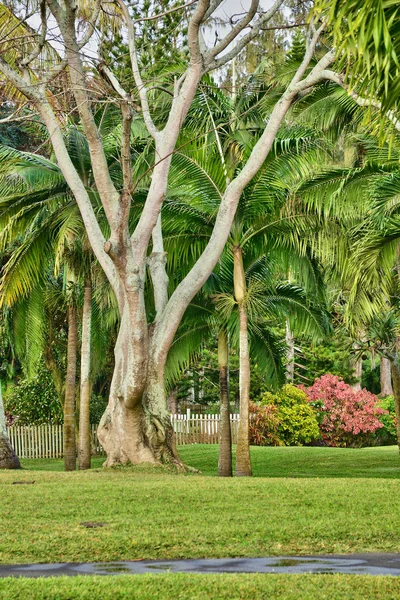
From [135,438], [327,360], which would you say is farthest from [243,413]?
[327,360]

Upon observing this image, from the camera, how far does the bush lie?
29797 millimetres

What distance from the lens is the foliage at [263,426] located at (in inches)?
1168

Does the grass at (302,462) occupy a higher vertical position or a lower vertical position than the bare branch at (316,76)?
lower

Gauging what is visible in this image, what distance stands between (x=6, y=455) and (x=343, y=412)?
13447 millimetres

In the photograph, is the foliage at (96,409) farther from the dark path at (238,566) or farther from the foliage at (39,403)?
the dark path at (238,566)

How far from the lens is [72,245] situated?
19828 millimetres

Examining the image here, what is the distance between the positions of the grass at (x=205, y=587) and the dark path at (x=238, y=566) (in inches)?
23.9

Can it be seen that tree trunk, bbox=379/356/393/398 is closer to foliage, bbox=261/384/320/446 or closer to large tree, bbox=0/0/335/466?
foliage, bbox=261/384/320/446

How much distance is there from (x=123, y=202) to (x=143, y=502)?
19.7 ft

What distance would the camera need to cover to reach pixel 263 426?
98.4 feet

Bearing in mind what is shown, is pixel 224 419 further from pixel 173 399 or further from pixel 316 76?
pixel 173 399

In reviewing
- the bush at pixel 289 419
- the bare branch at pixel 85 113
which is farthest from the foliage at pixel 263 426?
the bare branch at pixel 85 113

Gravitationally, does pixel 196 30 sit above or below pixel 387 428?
above

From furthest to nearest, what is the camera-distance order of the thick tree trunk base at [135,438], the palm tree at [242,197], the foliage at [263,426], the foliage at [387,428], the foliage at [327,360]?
the foliage at [327,360] → the foliage at [387,428] → the foliage at [263,426] → the palm tree at [242,197] → the thick tree trunk base at [135,438]
